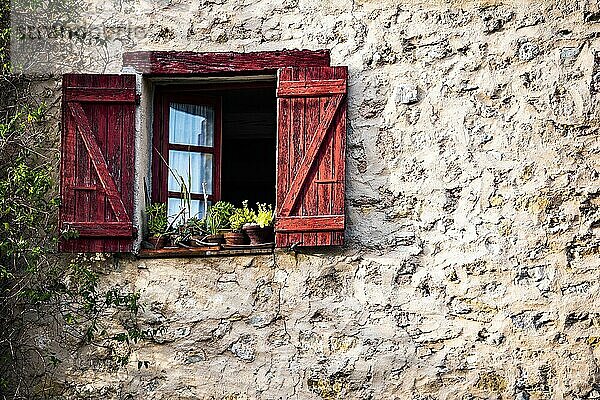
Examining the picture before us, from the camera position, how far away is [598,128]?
18.9 ft

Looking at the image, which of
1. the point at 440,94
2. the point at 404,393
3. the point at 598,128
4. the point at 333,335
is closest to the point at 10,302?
the point at 333,335

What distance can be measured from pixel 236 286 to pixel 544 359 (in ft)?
5.75

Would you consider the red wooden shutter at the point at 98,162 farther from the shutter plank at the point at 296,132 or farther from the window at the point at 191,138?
the shutter plank at the point at 296,132

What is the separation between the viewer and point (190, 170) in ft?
21.0

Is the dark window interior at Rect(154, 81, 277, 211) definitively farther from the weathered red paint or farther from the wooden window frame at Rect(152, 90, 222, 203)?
the weathered red paint

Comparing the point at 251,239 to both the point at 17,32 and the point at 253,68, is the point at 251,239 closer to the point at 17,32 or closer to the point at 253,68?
the point at 253,68

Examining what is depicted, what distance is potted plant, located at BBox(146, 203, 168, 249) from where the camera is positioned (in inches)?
241

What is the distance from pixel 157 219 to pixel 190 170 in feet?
1.30

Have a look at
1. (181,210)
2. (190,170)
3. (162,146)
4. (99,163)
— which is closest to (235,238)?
(181,210)

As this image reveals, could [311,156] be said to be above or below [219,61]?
below

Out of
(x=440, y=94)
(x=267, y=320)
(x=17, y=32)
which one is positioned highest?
(x=17, y=32)

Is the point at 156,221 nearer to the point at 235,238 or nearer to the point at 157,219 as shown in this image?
the point at 157,219

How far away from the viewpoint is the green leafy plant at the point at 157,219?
618 cm

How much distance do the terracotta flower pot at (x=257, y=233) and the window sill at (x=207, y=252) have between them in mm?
47
